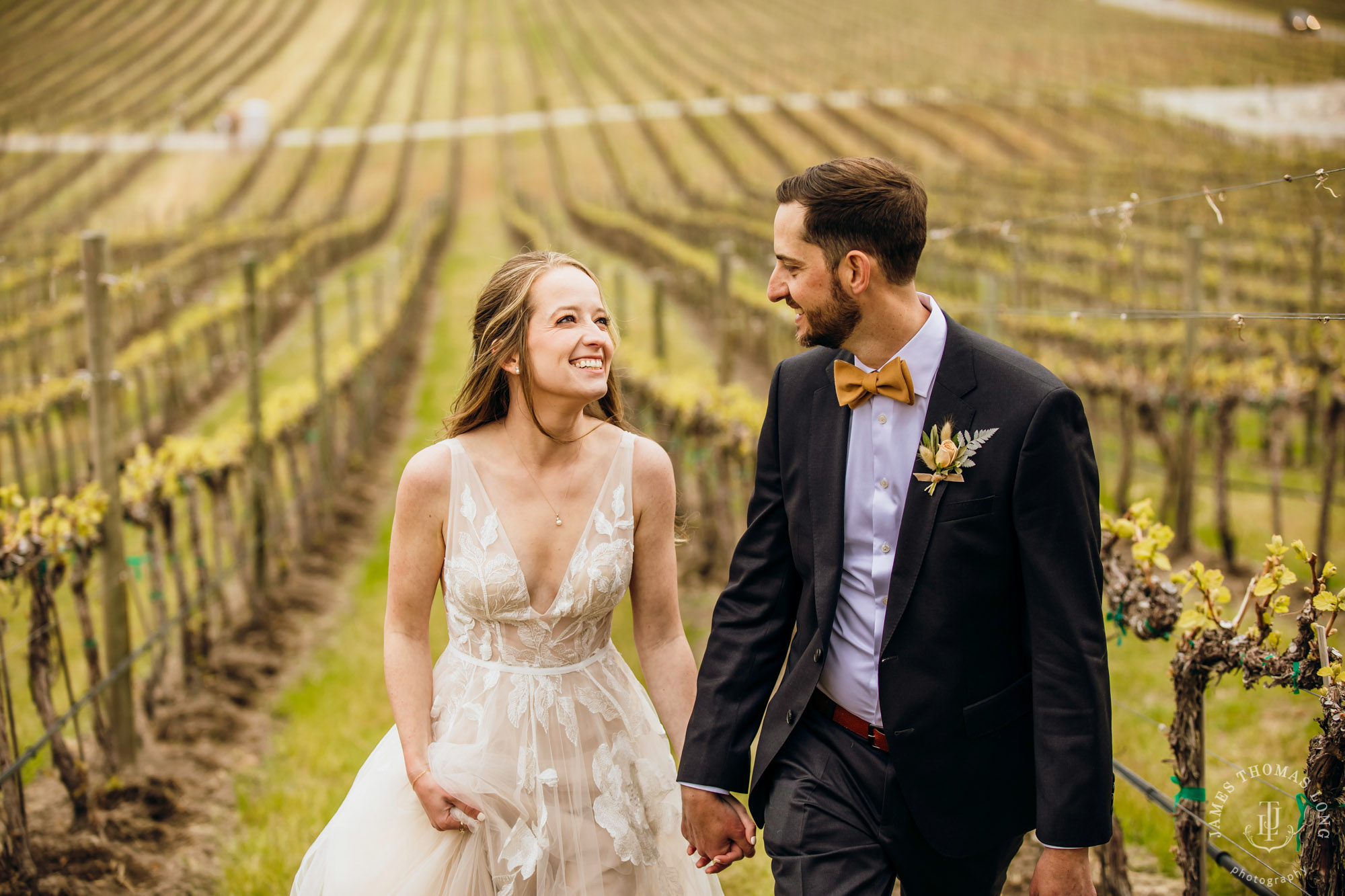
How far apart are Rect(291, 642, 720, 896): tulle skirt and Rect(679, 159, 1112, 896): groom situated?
26 centimetres

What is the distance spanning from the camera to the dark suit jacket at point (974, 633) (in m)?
1.88

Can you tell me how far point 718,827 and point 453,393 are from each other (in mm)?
3665

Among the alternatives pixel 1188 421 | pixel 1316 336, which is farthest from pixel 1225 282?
pixel 1188 421

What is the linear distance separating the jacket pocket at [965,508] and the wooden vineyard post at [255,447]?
5884 millimetres

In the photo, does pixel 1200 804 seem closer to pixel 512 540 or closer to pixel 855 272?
pixel 855 272

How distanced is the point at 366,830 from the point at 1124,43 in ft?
225

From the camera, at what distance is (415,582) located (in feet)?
7.88

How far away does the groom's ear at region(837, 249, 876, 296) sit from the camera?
2064 mm

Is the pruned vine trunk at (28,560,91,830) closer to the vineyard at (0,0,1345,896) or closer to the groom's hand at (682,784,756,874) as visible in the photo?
the vineyard at (0,0,1345,896)

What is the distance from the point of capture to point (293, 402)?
853cm

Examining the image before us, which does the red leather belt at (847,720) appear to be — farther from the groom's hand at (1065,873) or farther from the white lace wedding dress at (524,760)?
the white lace wedding dress at (524,760)

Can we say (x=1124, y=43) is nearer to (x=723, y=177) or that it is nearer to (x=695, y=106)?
(x=695, y=106)

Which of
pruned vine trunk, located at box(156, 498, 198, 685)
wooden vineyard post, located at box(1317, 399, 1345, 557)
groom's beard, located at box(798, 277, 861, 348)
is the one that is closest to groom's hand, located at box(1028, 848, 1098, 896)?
groom's beard, located at box(798, 277, 861, 348)

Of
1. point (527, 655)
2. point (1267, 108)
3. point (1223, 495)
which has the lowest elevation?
point (1223, 495)
